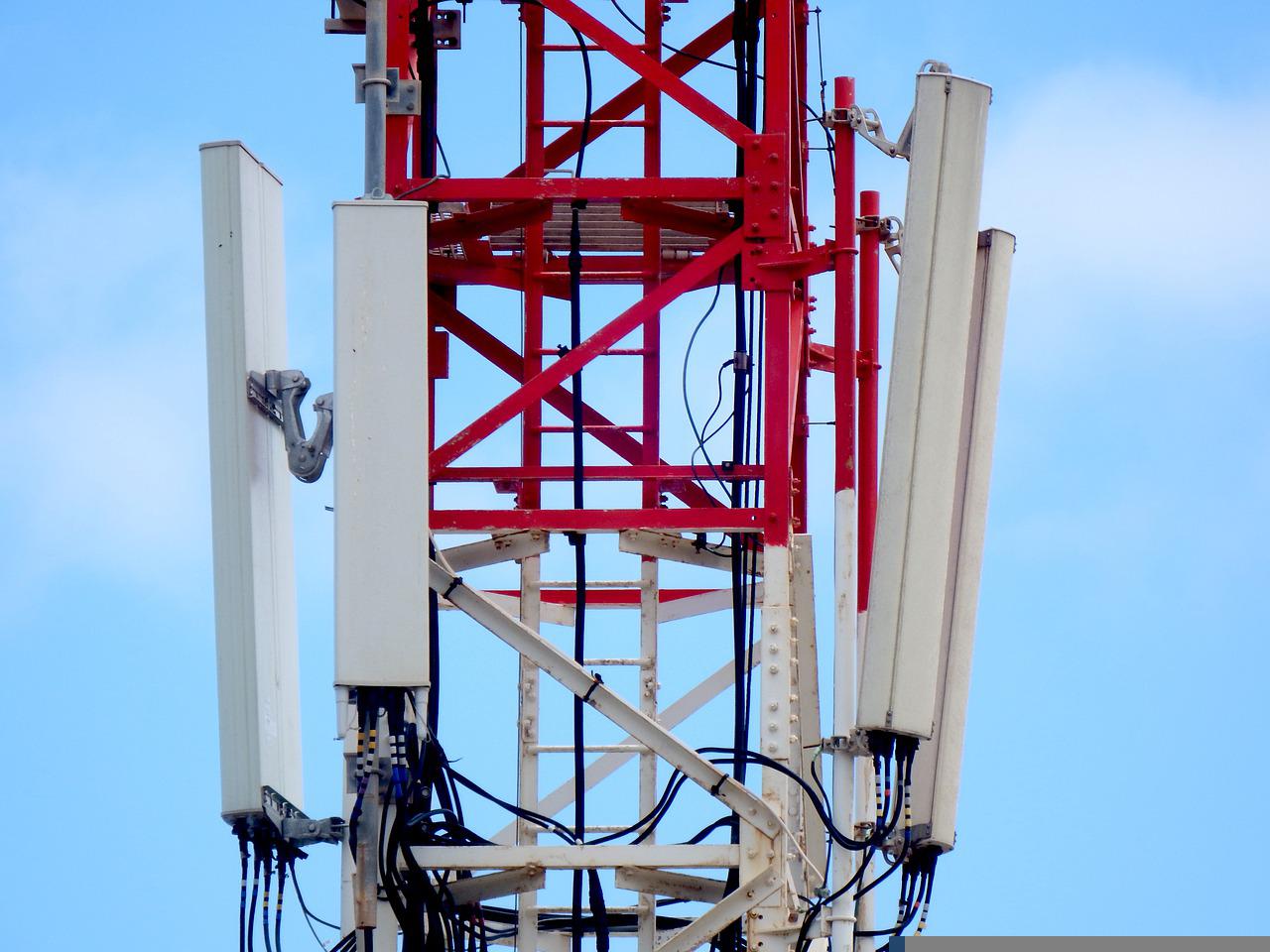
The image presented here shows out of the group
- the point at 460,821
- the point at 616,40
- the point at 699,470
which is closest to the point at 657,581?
the point at 699,470

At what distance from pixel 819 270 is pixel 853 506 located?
4.88ft

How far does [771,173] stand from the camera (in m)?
16.8

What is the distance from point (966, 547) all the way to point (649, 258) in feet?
12.8

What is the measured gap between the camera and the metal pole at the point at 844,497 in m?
15.5

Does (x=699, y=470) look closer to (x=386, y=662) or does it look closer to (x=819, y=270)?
(x=819, y=270)

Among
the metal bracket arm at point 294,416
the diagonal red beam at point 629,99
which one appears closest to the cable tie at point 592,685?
the metal bracket arm at point 294,416

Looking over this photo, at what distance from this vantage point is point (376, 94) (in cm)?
1590

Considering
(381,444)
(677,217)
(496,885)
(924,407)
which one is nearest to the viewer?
(381,444)

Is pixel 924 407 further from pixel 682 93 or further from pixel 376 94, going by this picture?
pixel 376 94

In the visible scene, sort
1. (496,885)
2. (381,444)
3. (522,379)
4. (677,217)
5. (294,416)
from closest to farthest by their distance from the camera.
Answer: (381,444) → (294,416) → (496,885) → (677,217) → (522,379)

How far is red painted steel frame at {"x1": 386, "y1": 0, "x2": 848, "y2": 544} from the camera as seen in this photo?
654 inches

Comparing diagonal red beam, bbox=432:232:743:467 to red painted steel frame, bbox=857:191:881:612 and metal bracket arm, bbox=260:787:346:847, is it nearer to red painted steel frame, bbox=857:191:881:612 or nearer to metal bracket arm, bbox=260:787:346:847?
red painted steel frame, bbox=857:191:881:612

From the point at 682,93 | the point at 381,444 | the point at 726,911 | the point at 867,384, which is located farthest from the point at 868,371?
the point at 381,444

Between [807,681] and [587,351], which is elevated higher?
[587,351]
